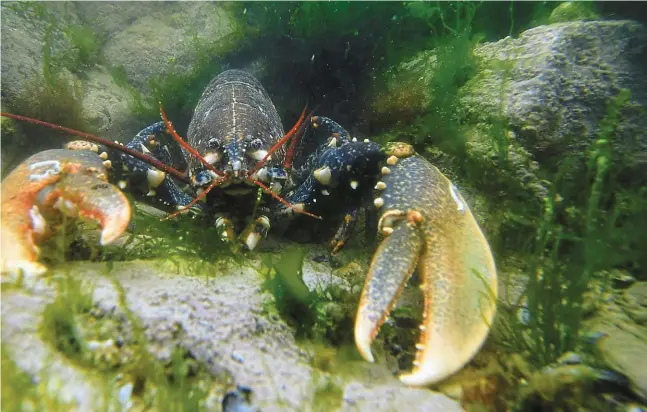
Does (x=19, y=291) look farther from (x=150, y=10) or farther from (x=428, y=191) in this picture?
(x=150, y=10)

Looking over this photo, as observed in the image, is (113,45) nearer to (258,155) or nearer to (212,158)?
(212,158)

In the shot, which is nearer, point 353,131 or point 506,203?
point 506,203

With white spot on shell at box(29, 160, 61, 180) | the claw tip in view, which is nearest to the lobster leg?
white spot on shell at box(29, 160, 61, 180)

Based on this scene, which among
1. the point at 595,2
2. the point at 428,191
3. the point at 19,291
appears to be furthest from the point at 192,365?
the point at 595,2

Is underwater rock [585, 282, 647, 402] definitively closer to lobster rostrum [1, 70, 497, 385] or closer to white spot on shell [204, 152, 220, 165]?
lobster rostrum [1, 70, 497, 385]

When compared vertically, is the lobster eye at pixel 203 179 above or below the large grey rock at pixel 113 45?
below

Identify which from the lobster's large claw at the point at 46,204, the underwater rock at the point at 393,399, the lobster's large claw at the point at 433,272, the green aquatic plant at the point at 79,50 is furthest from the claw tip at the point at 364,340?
the green aquatic plant at the point at 79,50

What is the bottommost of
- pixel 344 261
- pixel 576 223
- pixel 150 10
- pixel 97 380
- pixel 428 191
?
pixel 344 261

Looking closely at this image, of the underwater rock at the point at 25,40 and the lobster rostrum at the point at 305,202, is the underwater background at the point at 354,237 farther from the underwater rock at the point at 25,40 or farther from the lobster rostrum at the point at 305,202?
the lobster rostrum at the point at 305,202
